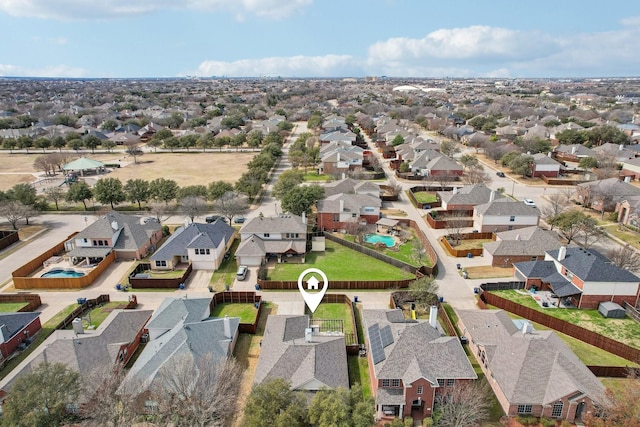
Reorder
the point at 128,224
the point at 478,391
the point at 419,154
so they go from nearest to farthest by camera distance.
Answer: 1. the point at 478,391
2. the point at 128,224
3. the point at 419,154

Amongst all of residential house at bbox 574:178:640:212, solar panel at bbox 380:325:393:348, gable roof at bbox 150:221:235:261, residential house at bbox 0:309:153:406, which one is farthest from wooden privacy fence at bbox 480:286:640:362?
residential house at bbox 574:178:640:212

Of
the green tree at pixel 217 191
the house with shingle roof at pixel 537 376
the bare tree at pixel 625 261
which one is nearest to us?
the house with shingle roof at pixel 537 376

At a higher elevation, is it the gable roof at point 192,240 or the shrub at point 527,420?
the gable roof at point 192,240

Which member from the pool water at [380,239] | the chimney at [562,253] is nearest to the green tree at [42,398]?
the pool water at [380,239]

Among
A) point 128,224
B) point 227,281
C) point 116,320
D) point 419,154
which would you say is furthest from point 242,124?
point 116,320

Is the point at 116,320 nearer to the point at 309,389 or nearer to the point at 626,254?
the point at 309,389

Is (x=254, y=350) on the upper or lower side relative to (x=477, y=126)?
lower

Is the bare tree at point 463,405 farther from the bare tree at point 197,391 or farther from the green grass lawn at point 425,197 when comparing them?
the green grass lawn at point 425,197
